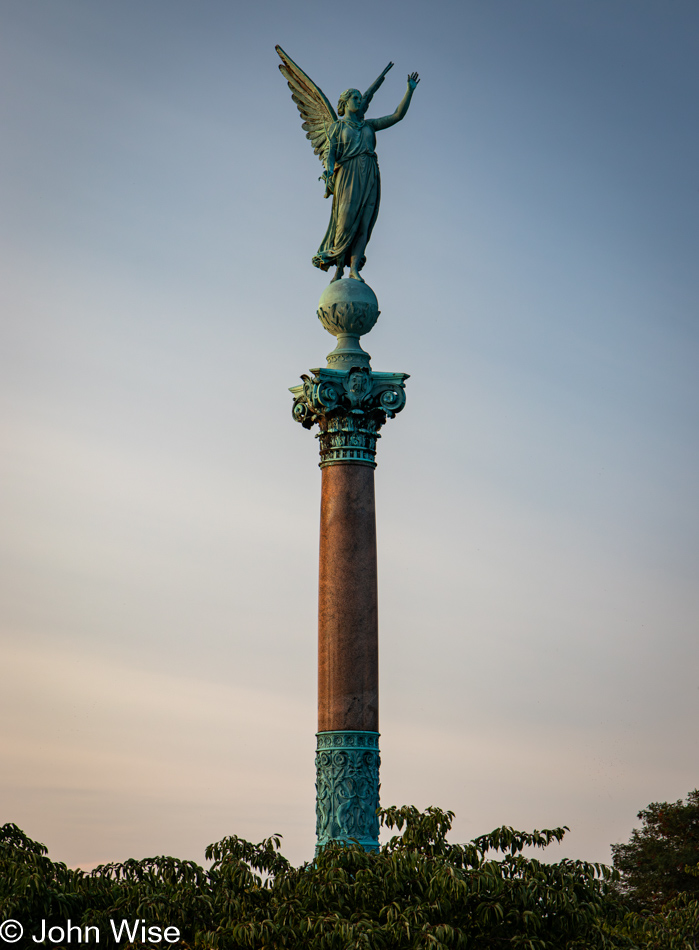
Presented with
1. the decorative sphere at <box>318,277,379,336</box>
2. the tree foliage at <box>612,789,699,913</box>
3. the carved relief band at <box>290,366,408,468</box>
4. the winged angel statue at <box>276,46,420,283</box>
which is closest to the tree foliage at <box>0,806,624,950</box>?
the carved relief band at <box>290,366,408,468</box>

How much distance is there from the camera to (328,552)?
2748cm

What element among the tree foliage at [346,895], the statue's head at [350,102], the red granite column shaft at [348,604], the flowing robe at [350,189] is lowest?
the tree foliage at [346,895]

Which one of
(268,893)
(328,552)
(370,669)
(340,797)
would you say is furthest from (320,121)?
(268,893)

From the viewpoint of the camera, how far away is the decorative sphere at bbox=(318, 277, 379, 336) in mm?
29094

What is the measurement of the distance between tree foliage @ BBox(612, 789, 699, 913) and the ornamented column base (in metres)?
29.9

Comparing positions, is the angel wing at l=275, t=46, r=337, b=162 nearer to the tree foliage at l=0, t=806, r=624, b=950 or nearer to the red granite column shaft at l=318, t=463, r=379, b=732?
the red granite column shaft at l=318, t=463, r=379, b=732

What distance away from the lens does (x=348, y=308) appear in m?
29.1

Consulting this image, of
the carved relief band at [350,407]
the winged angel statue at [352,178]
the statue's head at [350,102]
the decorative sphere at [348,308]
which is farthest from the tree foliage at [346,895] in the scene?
the statue's head at [350,102]

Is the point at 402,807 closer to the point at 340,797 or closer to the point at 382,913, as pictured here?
the point at 382,913

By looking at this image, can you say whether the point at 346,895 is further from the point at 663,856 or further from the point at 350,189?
the point at 663,856

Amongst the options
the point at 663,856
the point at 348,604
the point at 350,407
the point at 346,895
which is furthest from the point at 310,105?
the point at 663,856

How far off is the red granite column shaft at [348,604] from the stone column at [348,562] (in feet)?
0.06

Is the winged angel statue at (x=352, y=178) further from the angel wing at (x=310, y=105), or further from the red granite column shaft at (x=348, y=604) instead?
the red granite column shaft at (x=348, y=604)

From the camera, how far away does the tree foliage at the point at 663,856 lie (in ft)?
176
